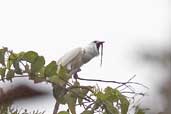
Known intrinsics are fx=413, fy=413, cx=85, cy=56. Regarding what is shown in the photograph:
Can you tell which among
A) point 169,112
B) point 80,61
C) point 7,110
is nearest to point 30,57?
point 7,110

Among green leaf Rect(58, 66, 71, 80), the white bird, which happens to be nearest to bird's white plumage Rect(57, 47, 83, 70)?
the white bird

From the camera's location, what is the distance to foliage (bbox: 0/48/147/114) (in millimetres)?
915

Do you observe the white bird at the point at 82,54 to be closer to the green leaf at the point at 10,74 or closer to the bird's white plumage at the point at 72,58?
the bird's white plumage at the point at 72,58

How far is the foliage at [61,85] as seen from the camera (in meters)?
0.92

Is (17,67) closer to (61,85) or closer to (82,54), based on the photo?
(61,85)

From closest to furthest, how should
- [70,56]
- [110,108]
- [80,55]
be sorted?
[110,108], [70,56], [80,55]

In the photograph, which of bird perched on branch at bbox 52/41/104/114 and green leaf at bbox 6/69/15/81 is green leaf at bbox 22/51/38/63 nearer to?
green leaf at bbox 6/69/15/81

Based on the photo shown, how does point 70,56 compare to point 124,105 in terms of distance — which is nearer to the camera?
point 124,105

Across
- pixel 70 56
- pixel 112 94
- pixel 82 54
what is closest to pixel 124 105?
pixel 112 94

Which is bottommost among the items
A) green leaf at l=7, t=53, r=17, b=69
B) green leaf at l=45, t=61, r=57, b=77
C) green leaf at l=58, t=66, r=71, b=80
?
green leaf at l=58, t=66, r=71, b=80

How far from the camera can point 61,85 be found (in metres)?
0.91

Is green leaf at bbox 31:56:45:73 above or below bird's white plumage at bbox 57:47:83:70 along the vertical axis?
above

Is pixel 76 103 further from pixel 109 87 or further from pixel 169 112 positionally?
pixel 169 112

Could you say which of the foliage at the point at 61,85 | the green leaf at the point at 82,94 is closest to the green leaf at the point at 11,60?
the foliage at the point at 61,85
